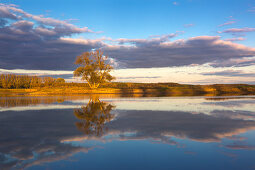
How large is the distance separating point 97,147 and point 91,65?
160 ft

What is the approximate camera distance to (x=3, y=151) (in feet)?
21.2

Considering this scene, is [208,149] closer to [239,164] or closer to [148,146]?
[239,164]

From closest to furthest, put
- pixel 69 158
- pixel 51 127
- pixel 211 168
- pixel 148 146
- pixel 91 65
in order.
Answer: pixel 211 168 < pixel 69 158 < pixel 148 146 < pixel 51 127 < pixel 91 65

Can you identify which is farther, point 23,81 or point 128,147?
point 23,81

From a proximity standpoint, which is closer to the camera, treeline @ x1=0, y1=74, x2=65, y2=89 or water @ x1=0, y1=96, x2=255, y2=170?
water @ x1=0, y1=96, x2=255, y2=170

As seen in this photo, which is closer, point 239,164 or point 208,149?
point 239,164

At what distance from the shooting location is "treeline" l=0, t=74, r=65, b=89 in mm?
80500

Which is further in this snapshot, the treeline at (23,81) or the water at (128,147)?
the treeline at (23,81)

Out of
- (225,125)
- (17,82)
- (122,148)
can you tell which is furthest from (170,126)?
(17,82)

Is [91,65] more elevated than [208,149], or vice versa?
[91,65]

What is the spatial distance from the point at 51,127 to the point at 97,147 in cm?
450

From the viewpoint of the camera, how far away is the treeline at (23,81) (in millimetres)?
80500

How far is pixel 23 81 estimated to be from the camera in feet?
298

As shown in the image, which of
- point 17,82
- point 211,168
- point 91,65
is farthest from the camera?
point 17,82
